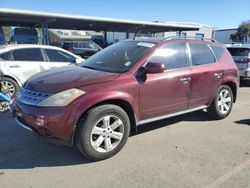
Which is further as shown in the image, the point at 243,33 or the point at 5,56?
the point at 243,33

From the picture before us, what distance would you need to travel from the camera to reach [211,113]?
562 cm

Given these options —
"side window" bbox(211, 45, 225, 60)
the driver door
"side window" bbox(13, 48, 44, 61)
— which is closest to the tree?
"side window" bbox(211, 45, 225, 60)

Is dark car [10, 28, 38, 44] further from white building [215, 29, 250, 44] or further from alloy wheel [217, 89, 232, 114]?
white building [215, 29, 250, 44]

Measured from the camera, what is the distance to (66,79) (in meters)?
3.85

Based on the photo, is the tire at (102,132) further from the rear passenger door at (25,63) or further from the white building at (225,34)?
the white building at (225,34)

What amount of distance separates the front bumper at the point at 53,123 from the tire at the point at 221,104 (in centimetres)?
324

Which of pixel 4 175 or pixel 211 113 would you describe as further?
pixel 211 113

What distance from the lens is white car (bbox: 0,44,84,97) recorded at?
7156 millimetres

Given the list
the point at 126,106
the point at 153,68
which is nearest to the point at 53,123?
the point at 126,106

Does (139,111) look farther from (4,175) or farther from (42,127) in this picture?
(4,175)

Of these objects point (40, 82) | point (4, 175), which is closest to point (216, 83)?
point (40, 82)

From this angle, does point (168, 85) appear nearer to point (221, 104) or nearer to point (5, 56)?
point (221, 104)

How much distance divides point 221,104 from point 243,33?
4806 centimetres

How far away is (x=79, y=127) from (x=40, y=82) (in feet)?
3.15
